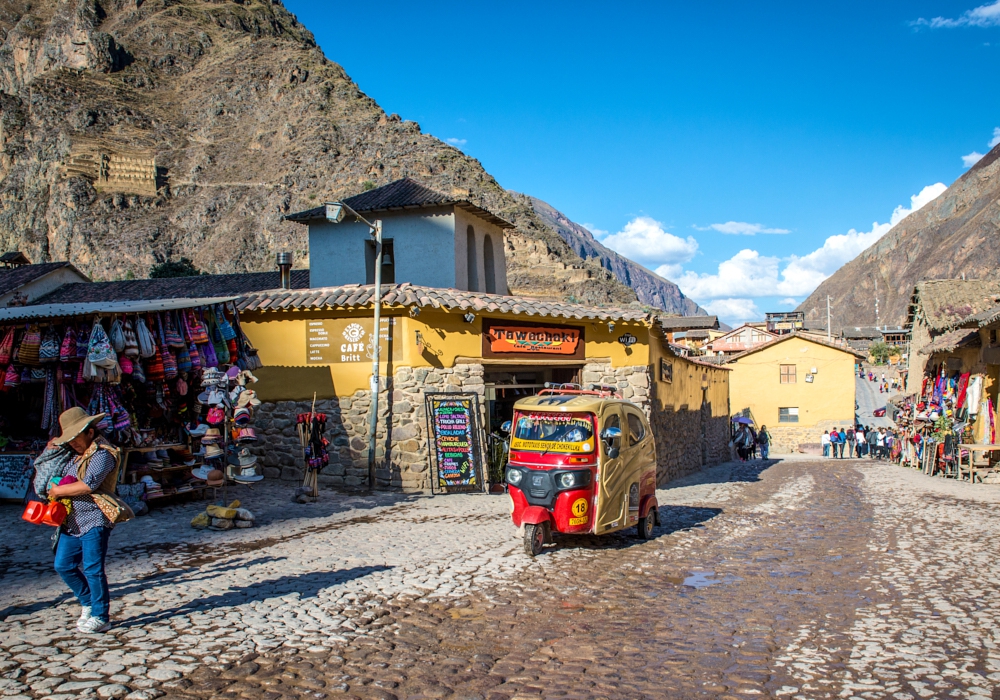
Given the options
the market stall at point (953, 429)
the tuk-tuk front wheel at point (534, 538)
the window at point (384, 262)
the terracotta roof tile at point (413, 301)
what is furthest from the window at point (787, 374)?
the tuk-tuk front wheel at point (534, 538)

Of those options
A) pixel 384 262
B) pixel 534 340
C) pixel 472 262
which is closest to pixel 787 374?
pixel 472 262

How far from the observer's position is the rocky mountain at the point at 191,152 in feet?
250

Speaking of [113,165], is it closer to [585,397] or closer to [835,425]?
[835,425]

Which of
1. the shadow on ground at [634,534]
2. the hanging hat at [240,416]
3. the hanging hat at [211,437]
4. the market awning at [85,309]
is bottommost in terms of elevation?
the shadow on ground at [634,534]

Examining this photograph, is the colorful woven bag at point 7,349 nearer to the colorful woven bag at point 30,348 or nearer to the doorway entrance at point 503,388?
the colorful woven bag at point 30,348

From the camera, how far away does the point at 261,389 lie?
15641 mm

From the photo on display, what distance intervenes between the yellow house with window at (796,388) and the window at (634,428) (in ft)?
111

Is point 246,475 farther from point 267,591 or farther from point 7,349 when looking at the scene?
point 7,349

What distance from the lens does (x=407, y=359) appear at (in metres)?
14.7

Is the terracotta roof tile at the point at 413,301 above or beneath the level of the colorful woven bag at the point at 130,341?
above

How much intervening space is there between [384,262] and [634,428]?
47.6 feet

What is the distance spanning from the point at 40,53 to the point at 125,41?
12.2 metres

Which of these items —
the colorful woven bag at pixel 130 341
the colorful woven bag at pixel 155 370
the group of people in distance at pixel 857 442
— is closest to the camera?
the colorful woven bag at pixel 130 341

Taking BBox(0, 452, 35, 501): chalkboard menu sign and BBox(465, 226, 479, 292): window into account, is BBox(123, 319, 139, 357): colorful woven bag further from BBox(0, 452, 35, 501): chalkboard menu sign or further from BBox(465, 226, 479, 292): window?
BBox(465, 226, 479, 292): window
